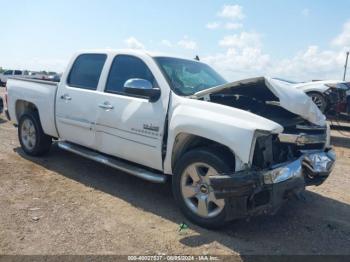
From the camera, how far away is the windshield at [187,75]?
198 inches

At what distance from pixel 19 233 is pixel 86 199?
1.17m

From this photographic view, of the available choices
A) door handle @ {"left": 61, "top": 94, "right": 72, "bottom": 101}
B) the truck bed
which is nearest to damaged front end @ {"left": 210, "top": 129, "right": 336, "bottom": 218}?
door handle @ {"left": 61, "top": 94, "right": 72, "bottom": 101}

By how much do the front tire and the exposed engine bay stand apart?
15.2 inches

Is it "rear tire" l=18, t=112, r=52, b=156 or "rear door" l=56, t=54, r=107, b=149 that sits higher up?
"rear door" l=56, t=54, r=107, b=149

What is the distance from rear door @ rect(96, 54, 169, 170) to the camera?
4.84 metres

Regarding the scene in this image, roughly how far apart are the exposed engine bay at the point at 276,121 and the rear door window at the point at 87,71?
1.95 metres

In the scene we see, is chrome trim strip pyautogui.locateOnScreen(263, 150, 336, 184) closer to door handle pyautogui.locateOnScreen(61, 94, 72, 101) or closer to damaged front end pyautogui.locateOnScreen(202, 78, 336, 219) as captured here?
damaged front end pyautogui.locateOnScreen(202, 78, 336, 219)

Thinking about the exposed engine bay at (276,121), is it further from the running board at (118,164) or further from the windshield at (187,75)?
the running board at (118,164)

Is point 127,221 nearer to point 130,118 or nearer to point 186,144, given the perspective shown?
point 186,144

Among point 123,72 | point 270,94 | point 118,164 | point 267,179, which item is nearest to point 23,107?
point 123,72

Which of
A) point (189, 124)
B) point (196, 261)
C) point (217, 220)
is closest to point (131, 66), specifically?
point (189, 124)

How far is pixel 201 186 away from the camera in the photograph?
4.39 m

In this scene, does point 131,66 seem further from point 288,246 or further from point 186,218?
point 288,246

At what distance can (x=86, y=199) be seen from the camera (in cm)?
523
